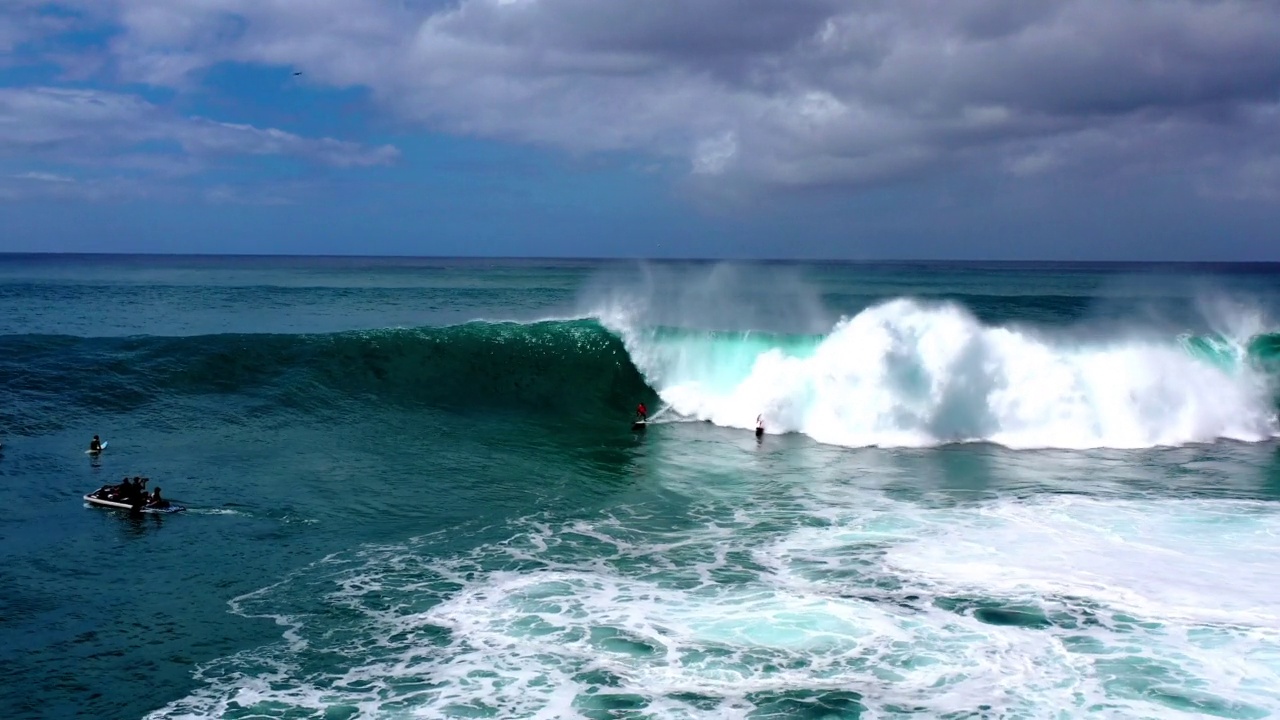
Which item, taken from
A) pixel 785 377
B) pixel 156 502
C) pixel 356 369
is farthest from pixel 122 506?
pixel 785 377

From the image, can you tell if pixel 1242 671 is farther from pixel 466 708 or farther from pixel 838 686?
pixel 466 708

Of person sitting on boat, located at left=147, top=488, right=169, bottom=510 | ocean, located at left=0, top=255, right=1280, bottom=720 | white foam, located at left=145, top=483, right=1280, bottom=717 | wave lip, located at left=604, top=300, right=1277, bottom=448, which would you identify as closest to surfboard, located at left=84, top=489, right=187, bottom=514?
person sitting on boat, located at left=147, top=488, right=169, bottom=510

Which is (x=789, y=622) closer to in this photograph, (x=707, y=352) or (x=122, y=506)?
(x=122, y=506)

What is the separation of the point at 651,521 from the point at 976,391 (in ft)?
46.1

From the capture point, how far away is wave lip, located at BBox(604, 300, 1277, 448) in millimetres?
26594

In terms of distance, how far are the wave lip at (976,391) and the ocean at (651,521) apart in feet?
0.37

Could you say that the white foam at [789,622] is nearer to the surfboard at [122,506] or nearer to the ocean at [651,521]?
the ocean at [651,521]

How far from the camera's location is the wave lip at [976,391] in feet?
87.2

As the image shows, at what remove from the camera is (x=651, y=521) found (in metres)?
17.6

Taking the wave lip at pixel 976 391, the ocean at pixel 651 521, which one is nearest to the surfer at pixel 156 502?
the ocean at pixel 651 521

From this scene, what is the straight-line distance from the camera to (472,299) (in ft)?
239

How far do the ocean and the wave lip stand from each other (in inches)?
4.4

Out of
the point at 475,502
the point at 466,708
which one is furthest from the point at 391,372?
the point at 466,708

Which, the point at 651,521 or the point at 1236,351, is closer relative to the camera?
the point at 651,521
